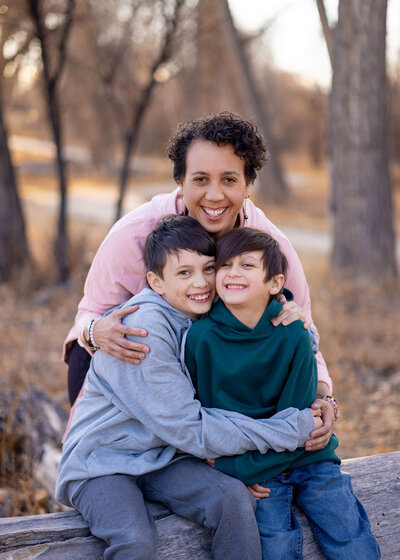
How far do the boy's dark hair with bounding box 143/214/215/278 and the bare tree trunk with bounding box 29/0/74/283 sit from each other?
4989 mm

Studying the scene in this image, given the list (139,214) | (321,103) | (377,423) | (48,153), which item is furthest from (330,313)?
(48,153)

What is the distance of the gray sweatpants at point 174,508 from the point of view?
205cm

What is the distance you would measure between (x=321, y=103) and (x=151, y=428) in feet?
71.6

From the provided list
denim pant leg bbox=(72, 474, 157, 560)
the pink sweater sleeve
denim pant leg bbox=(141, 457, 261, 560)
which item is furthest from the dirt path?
denim pant leg bbox=(72, 474, 157, 560)

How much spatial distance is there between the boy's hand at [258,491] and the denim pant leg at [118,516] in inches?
13.7

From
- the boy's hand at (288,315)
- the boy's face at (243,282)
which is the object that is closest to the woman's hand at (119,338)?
the boy's face at (243,282)

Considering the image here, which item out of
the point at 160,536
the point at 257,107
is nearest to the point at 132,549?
the point at 160,536

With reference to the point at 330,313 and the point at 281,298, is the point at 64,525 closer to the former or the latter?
the point at 281,298

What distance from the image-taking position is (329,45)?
873 centimetres

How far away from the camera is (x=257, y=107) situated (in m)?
13.8

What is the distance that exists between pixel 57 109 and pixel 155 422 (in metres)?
5.71

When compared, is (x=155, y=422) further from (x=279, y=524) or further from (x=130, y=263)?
(x=130, y=263)

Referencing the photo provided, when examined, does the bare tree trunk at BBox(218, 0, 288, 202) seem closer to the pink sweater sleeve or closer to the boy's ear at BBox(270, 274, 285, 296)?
the pink sweater sleeve

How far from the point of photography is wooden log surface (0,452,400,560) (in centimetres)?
214
